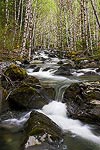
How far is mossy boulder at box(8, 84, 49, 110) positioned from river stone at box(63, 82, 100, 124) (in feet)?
3.07

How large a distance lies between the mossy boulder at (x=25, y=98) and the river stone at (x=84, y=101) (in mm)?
937

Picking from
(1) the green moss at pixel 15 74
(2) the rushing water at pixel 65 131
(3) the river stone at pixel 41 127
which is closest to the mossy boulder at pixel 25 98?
(2) the rushing water at pixel 65 131

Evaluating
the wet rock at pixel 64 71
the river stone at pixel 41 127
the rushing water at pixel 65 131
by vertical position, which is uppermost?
the wet rock at pixel 64 71

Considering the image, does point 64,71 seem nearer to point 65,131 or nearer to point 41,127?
point 65,131

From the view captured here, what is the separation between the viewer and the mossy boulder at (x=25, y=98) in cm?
872

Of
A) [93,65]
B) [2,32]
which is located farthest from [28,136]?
[2,32]

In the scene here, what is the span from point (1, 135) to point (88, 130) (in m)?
2.29

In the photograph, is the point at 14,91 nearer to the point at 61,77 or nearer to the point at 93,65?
the point at 61,77

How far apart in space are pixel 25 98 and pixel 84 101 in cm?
185

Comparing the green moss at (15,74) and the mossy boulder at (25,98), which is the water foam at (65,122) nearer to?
the mossy boulder at (25,98)

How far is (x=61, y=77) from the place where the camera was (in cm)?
1336

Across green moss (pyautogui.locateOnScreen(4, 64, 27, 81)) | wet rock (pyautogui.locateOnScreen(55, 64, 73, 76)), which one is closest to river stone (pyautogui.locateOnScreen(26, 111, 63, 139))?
green moss (pyautogui.locateOnScreen(4, 64, 27, 81))

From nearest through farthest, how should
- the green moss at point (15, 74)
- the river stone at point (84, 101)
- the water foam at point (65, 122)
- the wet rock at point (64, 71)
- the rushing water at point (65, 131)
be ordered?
the rushing water at point (65, 131) → the water foam at point (65, 122) → the river stone at point (84, 101) → the green moss at point (15, 74) → the wet rock at point (64, 71)

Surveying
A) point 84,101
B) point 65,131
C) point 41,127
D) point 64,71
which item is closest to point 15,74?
point 84,101
